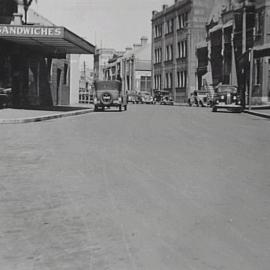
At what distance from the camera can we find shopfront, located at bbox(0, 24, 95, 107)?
100 feet

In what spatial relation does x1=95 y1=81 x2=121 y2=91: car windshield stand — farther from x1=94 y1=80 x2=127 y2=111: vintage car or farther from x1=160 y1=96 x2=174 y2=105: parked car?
x1=160 y1=96 x2=174 y2=105: parked car

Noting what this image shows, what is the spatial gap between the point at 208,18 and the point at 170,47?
31.5ft

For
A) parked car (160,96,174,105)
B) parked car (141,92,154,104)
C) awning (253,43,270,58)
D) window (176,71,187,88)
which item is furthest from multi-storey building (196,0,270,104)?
parked car (141,92,154,104)

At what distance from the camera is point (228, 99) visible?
4166 cm

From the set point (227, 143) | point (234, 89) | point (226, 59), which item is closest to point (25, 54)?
point (234, 89)

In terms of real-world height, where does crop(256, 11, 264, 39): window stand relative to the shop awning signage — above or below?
above

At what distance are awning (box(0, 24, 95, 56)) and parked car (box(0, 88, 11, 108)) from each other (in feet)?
10.4

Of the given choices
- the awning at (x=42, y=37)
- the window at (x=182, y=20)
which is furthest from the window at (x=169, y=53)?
the awning at (x=42, y=37)

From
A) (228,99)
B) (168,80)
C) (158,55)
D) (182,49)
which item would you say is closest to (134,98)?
(168,80)

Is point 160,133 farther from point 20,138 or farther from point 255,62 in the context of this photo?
point 255,62

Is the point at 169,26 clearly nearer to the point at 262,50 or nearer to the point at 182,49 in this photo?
the point at 182,49

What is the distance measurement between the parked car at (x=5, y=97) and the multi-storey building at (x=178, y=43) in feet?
130

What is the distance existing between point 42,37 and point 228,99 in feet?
54.2

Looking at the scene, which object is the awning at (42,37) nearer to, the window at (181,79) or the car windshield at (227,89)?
the car windshield at (227,89)
